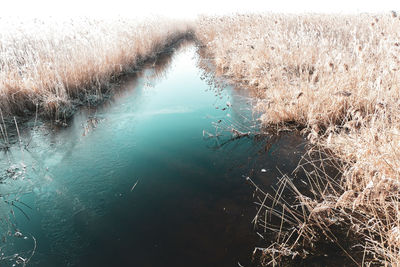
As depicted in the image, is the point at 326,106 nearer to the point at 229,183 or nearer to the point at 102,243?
the point at 229,183

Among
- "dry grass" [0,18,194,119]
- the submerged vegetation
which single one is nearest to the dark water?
the submerged vegetation

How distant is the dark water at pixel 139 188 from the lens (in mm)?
1888

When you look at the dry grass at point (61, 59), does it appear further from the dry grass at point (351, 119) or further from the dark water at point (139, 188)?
the dry grass at point (351, 119)

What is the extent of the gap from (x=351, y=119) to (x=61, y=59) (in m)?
5.12

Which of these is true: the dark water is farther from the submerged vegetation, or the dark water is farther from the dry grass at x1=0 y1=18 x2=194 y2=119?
the dry grass at x1=0 y1=18 x2=194 y2=119

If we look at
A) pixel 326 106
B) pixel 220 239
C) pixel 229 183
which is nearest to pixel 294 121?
pixel 326 106

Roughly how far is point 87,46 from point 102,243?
5.38 m

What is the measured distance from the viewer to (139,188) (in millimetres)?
2580

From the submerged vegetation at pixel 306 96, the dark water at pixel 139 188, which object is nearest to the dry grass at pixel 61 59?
the submerged vegetation at pixel 306 96

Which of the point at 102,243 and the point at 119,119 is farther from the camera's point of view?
the point at 119,119

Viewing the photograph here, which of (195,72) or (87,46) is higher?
(87,46)

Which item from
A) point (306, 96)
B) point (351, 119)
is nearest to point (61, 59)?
point (306, 96)

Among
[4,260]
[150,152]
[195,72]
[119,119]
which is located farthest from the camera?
[195,72]

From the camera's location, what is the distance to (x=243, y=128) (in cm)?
371
